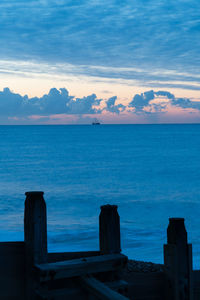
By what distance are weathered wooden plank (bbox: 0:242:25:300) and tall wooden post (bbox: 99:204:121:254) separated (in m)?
0.67

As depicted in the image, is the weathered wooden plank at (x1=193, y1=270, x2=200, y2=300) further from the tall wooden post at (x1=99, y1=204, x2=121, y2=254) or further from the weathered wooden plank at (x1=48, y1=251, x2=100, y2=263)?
the weathered wooden plank at (x1=48, y1=251, x2=100, y2=263)

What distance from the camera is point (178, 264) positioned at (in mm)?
3488

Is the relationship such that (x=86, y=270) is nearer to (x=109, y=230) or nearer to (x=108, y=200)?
(x=109, y=230)

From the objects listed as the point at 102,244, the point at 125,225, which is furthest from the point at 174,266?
the point at 125,225

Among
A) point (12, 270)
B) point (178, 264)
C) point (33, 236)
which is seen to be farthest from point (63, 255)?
point (178, 264)

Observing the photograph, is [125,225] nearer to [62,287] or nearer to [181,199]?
[181,199]

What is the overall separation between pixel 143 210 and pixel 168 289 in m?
32.8

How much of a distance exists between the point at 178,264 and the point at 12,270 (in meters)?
1.32

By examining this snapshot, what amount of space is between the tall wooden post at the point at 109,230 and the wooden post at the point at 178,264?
43 cm

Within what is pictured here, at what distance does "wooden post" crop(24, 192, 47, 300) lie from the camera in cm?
329

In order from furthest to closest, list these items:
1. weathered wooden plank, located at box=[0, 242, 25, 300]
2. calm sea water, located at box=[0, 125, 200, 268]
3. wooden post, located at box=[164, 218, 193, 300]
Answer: calm sea water, located at box=[0, 125, 200, 268] → wooden post, located at box=[164, 218, 193, 300] → weathered wooden plank, located at box=[0, 242, 25, 300]

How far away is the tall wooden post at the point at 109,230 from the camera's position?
353cm

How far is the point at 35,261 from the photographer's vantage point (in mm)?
3291

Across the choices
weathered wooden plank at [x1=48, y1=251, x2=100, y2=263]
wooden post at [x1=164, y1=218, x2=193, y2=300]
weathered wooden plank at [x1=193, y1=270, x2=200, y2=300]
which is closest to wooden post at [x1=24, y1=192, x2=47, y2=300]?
weathered wooden plank at [x1=48, y1=251, x2=100, y2=263]
